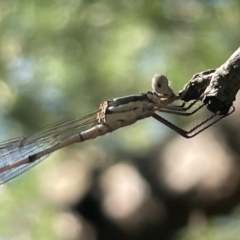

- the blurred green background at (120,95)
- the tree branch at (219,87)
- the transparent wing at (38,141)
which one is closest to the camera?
the tree branch at (219,87)

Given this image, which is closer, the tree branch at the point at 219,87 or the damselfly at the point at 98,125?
the tree branch at the point at 219,87

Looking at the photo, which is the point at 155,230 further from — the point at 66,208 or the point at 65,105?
the point at 65,105

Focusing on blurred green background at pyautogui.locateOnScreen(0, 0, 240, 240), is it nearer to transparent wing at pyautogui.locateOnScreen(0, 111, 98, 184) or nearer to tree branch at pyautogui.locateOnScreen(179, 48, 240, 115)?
transparent wing at pyautogui.locateOnScreen(0, 111, 98, 184)

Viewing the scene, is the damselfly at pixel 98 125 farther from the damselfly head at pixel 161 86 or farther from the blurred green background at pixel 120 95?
the blurred green background at pixel 120 95

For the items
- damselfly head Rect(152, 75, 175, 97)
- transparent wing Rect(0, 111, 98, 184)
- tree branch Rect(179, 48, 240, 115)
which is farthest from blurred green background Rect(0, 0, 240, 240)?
tree branch Rect(179, 48, 240, 115)

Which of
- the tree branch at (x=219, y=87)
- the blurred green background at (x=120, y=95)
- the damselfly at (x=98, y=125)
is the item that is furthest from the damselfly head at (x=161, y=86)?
the blurred green background at (x=120, y=95)

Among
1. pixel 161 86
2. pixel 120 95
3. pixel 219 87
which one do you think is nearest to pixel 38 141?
pixel 120 95

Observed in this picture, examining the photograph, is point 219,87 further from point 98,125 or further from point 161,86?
point 98,125

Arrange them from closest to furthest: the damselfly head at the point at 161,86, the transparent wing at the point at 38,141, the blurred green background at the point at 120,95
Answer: the damselfly head at the point at 161,86 < the transparent wing at the point at 38,141 < the blurred green background at the point at 120,95
